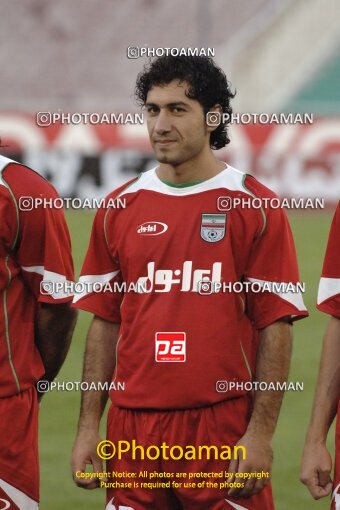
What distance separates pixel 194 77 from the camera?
331cm

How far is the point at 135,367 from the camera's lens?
325cm

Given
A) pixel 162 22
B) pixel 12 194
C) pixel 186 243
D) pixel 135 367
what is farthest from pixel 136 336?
pixel 162 22

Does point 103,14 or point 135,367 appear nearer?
point 135,367

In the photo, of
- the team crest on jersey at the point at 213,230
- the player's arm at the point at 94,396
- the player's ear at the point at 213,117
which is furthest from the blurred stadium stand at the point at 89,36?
the team crest on jersey at the point at 213,230

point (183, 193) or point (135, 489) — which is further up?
point (183, 193)

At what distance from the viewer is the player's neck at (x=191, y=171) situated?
3.29 metres

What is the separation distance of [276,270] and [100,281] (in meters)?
0.51

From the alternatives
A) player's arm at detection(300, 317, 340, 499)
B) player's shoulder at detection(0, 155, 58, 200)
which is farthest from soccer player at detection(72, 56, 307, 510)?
player's shoulder at detection(0, 155, 58, 200)

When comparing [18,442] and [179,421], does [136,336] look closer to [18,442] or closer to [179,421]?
[179,421]

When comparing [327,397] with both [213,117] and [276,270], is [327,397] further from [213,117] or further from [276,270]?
[213,117]

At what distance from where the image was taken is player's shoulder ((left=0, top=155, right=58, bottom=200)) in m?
3.37

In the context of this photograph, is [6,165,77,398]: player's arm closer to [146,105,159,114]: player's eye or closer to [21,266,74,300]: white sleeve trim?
[21,266,74,300]: white sleeve trim

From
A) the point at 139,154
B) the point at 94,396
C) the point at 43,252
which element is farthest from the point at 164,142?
the point at 139,154

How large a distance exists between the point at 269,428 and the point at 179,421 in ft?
0.80
